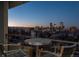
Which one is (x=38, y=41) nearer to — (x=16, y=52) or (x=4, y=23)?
(x=16, y=52)

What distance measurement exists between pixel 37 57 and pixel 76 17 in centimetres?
97

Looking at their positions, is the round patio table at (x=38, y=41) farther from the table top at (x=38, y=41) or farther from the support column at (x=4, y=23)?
the support column at (x=4, y=23)

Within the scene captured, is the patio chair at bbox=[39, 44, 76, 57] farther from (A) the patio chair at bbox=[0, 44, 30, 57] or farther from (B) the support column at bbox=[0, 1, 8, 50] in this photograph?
(B) the support column at bbox=[0, 1, 8, 50]

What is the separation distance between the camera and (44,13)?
5.24 meters

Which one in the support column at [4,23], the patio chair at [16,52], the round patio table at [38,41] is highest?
the support column at [4,23]

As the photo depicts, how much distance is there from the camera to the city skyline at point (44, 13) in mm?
5219

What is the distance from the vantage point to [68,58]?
521cm

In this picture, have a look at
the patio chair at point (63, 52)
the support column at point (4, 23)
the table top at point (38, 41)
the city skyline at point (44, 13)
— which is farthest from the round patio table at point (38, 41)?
the support column at point (4, 23)

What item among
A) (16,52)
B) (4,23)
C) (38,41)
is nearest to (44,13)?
(38,41)

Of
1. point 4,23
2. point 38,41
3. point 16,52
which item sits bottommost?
point 16,52

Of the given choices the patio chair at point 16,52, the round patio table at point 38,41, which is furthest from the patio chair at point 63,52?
the patio chair at point 16,52

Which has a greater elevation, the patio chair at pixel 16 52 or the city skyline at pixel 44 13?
the city skyline at pixel 44 13

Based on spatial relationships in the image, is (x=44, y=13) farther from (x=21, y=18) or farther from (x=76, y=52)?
(x=76, y=52)

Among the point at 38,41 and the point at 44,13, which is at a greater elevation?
the point at 44,13
